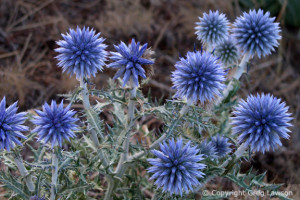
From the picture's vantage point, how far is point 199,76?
2.24 meters

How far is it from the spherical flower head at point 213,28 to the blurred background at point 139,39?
146 centimetres

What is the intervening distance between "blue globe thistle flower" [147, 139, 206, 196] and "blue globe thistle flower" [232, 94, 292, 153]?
17.4 inches

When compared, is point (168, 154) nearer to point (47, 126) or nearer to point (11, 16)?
point (47, 126)

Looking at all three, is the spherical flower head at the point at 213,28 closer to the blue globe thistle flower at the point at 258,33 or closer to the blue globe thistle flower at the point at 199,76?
the blue globe thistle flower at the point at 258,33

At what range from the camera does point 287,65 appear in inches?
221

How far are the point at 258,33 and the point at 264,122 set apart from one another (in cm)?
98

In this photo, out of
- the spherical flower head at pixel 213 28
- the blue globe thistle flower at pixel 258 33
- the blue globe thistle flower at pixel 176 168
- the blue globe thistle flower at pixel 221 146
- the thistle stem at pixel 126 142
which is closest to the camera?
the blue globe thistle flower at pixel 176 168

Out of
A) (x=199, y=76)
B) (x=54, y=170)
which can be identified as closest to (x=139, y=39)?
(x=199, y=76)

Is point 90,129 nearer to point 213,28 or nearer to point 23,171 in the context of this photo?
point 23,171

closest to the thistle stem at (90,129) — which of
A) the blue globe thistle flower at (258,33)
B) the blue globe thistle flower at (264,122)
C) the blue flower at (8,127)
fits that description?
the blue flower at (8,127)

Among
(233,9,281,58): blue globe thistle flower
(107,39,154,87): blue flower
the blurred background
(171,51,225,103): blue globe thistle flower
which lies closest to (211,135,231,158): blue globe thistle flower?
(171,51,225,103): blue globe thistle flower

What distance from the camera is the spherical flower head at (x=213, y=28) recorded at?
9.75 ft

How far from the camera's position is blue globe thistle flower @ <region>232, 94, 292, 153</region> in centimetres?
223

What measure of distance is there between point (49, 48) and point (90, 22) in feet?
2.92
